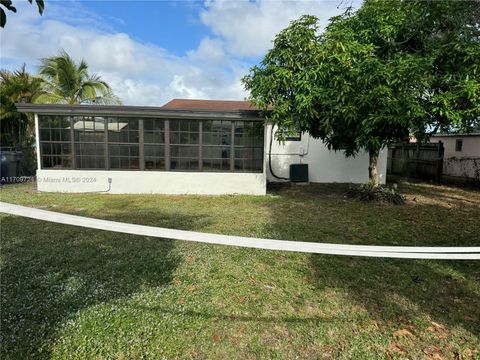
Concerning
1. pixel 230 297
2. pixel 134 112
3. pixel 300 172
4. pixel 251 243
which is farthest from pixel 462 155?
pixel 251 243

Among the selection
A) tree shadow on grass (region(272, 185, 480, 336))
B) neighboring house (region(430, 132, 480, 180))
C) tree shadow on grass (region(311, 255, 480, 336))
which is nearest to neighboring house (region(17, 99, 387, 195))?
tree shadow on grass (region(272, 185, 480, 336))

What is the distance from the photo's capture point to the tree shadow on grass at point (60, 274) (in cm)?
263

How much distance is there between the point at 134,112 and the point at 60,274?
6.23 meters

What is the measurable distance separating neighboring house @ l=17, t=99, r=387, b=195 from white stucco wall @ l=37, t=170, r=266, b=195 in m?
0.03

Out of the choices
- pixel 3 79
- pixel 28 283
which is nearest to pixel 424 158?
pixel 28 283

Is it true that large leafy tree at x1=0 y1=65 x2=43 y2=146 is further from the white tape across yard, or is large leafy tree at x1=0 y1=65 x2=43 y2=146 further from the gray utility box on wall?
the white tape across yard

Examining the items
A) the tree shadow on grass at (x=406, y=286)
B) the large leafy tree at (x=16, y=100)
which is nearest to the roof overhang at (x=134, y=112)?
the tree shadow on grass at (x=406, y=286)

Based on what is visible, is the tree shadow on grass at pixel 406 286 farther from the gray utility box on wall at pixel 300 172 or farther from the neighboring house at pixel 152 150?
the gray utility box on wall at pixel 300 172

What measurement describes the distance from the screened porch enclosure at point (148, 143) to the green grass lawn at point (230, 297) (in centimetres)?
374

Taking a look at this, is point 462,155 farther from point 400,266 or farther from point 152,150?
point 152,150

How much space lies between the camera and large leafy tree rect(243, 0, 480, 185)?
637 cm

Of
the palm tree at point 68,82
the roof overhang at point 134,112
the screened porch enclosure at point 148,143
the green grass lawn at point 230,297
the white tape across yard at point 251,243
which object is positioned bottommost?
the green grass lawn at point 230,297

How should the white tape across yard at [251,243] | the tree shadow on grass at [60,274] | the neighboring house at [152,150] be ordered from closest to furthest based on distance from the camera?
1. the white tape across yard at [251,243]
2. the tree shadow on grass at [60,274]
3. the neighboring house at [152,150]

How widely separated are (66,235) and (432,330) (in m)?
5.25
